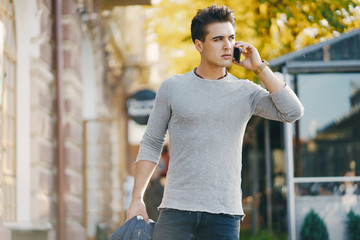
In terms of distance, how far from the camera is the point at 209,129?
3.48m

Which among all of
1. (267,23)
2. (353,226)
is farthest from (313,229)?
(267,23)

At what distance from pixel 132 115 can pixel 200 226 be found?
1224 cm

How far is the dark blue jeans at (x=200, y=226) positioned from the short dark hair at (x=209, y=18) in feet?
2.75

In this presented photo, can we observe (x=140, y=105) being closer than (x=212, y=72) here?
No

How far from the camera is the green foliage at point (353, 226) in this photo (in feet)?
30.7

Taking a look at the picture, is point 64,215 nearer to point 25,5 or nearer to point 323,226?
point 25,5

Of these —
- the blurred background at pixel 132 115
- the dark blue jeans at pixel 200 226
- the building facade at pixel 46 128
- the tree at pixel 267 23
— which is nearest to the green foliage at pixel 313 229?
the blurred background at pixel 132 115

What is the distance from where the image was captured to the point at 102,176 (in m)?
13.6

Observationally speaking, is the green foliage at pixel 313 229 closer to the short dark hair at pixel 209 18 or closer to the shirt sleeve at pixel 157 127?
the shirt sleeve at pixel 157 127

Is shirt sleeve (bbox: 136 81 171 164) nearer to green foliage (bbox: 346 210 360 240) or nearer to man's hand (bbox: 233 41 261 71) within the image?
man's hand (bbox: 233 41 261 71)

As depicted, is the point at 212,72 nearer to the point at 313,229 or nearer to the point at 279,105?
the point at 279,105

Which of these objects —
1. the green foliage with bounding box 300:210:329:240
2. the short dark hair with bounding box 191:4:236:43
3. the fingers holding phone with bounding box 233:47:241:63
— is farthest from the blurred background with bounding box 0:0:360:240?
the fingers holding phone with bounding box 233:47:241:63

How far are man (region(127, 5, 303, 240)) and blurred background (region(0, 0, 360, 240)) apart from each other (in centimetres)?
319

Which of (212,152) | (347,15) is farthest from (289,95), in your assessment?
(347,15)
